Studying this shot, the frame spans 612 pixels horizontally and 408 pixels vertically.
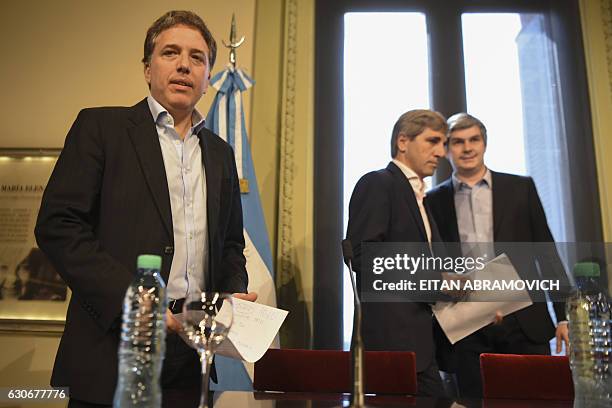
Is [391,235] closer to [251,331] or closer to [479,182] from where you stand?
[479,182]

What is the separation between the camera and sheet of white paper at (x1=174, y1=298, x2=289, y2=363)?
142 cm

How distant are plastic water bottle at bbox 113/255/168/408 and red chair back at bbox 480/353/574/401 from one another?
3.85 feet

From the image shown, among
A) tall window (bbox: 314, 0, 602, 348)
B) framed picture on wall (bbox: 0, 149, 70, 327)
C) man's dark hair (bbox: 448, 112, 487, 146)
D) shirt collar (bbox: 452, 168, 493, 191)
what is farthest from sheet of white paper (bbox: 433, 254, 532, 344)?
framed picture on wall (bbox: 0, 149, 70, 327)

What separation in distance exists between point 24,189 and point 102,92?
2.54 ft

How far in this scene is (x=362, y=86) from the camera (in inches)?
156

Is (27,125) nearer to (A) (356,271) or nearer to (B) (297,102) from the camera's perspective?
(B) (297,102)

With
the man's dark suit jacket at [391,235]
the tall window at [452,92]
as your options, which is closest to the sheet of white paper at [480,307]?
the man's dark suit jacket at [391,235]

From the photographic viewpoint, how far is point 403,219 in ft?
8.72

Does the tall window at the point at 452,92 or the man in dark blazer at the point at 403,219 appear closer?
the man in dark blazer at the point at 403,219

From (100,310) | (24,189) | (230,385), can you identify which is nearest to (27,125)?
(24,189)

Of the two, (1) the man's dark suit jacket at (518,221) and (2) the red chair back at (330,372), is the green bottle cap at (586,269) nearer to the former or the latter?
(2) the red chair back at (330,372)

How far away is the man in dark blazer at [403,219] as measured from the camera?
248cm

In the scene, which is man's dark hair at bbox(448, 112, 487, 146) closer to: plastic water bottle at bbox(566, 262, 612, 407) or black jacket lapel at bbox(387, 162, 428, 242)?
black jacket lapel at bbox(387, 162, 428, 242)

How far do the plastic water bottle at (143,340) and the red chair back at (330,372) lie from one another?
810 millimetres
